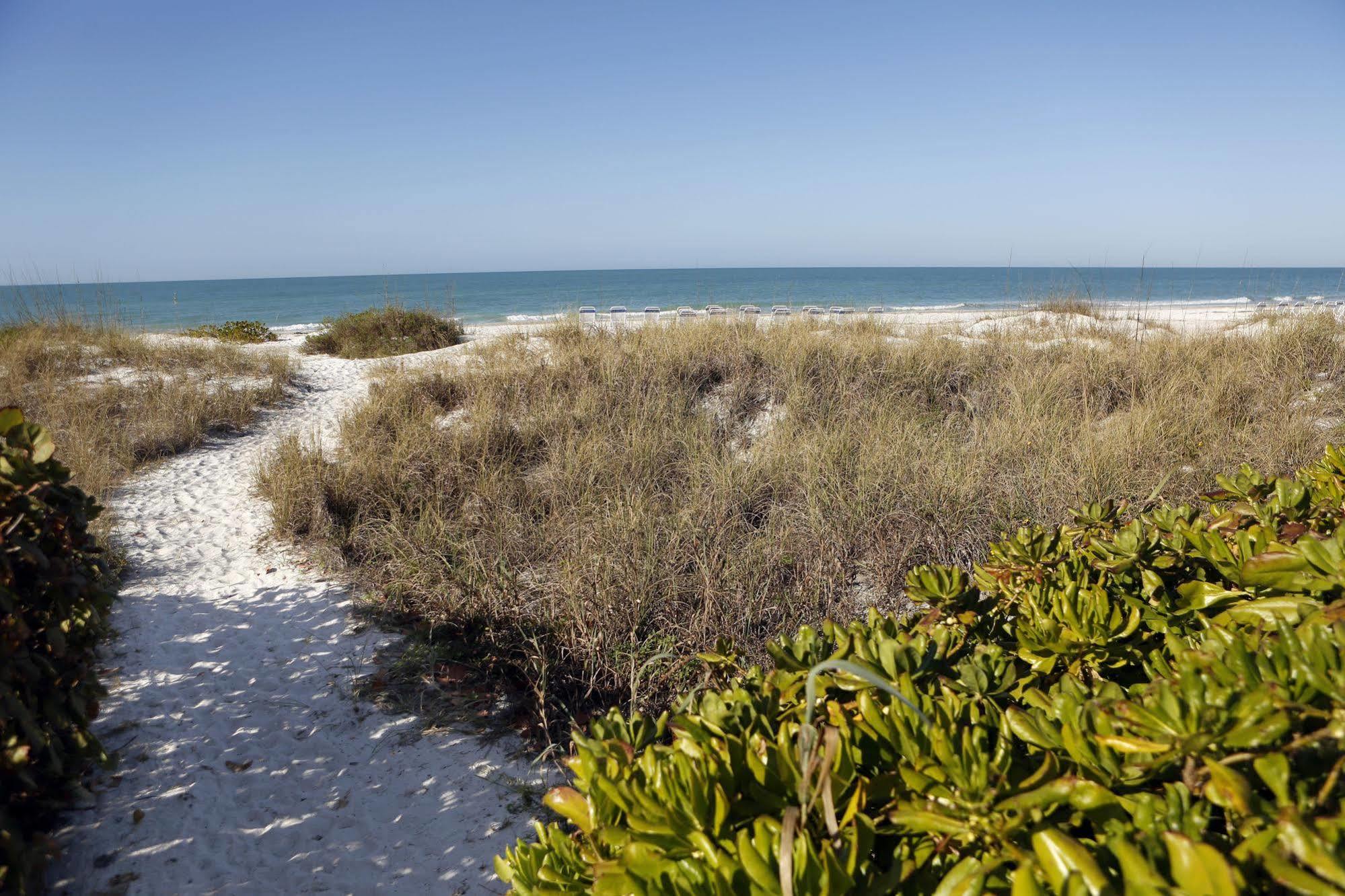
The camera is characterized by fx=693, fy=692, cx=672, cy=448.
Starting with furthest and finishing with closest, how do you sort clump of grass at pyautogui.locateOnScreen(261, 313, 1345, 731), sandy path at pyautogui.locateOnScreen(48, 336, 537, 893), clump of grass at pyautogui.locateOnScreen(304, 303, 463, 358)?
clump of grass at pyautogui.locateOnScreen(304, 303, 463, 358), clump of grass at pyautogui.locateOnScreen(261, 313, 1345, 731), sandy path at pyautogui.locateOnScreen(48, 336, 537, 893)

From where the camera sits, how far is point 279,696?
3439mm

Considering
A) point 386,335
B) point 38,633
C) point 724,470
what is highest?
point 386,335

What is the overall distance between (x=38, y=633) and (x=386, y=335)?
1105cm

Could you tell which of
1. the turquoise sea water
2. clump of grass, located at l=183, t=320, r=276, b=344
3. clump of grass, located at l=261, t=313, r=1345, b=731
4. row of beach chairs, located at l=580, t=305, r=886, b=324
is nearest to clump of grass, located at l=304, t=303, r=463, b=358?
clump of grass, located at l=183, t=320, r=276, b=344

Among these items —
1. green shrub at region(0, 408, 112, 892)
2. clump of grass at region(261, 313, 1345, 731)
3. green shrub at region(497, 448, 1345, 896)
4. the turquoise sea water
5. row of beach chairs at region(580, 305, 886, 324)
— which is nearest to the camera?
green shrub at region(497, 448, 1345, 896)

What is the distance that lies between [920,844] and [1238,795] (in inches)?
15.0

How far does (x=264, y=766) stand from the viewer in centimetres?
300

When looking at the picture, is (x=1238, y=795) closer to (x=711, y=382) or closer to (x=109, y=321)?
(x=711, y=382)

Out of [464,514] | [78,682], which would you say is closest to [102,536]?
[464,514]

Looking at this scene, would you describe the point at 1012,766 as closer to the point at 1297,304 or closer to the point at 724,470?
the point at 724,470

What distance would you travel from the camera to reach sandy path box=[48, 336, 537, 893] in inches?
97.6

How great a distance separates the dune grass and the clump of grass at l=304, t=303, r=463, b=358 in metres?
1.99

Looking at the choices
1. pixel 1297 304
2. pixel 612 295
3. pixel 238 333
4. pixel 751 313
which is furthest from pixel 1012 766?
pixel 612 295

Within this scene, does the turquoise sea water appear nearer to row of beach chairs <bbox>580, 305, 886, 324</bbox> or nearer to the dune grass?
row of beach chairs <bbox>580, 305, 886, 324</bbox>
